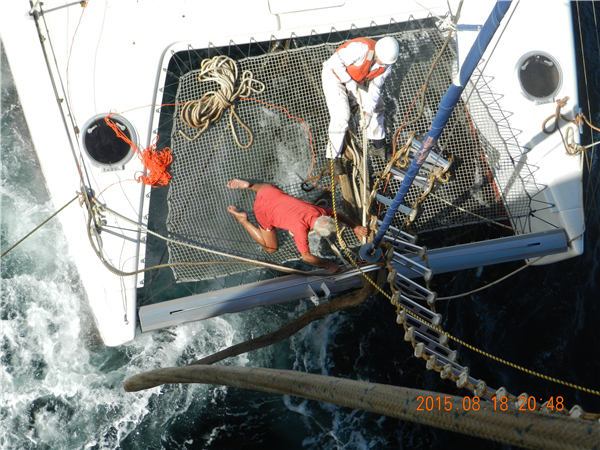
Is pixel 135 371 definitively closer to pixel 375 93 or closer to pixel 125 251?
pixel 125 251

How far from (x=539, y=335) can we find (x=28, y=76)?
5.38 meters

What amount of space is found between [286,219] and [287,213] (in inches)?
1.9

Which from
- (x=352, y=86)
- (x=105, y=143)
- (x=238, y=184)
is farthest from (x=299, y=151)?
(x=105, y=143)

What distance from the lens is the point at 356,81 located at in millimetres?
4152

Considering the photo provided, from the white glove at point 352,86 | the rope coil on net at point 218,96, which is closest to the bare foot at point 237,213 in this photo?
the rope coil on net at point 218,96

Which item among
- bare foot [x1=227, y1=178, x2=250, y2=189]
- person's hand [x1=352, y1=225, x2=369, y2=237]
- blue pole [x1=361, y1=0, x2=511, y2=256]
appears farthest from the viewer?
bare foot [x1=227, y1=178, x2=250, y2=189]

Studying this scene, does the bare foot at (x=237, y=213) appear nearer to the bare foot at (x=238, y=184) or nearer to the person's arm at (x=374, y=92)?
the bare foot at (x=238, y=184)

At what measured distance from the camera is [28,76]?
4332mm

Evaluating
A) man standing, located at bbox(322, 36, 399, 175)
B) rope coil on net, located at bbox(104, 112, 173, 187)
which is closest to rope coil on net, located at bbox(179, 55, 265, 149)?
rope coil on net, located at bbox(104, 112, 173, 187)

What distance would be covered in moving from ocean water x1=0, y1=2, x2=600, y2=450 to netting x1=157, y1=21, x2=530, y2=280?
3.34 ft

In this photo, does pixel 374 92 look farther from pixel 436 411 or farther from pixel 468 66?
pixel 436 411

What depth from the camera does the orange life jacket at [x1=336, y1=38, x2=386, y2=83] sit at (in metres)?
3.98

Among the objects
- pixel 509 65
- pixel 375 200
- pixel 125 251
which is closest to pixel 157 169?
pixel 125 251

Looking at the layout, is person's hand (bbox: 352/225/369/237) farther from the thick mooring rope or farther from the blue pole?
the thick mooring rope
